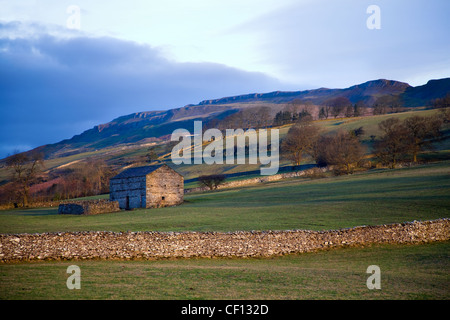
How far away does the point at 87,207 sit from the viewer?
45.6 m

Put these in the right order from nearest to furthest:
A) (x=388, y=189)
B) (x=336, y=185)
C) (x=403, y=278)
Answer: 1. (x=403, y=278)
2. (x=388, y=189)
3. (x=336, y=185)

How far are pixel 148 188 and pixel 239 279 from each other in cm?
4020

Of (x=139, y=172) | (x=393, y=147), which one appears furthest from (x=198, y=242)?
(x=393, y=147)

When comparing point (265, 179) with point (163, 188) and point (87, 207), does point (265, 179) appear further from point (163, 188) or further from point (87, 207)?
point (87, 207)

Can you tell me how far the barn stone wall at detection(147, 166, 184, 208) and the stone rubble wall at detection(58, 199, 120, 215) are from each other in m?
6.38

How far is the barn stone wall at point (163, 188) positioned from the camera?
53.5 m

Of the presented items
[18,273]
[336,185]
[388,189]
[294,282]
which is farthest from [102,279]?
[336,185]

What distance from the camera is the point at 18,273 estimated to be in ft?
47.7

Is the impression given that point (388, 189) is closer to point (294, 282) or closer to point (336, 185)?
point (336, 185)

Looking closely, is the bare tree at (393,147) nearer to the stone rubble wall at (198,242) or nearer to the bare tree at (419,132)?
the bare tree at (419,132)

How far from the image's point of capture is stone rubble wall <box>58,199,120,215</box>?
4556 centimetres

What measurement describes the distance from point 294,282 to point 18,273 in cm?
1104
